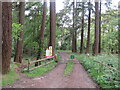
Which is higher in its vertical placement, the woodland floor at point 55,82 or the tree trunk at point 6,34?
the tree trunk at point 6,34

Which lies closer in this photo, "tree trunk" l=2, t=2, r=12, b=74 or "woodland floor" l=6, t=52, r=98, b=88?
"woodland floor" l=6, t=52, r=98, b=88

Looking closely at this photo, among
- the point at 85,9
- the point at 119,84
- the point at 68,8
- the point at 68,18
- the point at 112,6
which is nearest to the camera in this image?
the point at 119,84

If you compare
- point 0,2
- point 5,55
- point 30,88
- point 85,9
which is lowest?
point 30,88

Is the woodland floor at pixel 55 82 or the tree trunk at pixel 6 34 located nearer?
the woodland floor at pixel 55 82

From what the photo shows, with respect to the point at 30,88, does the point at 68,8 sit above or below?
above

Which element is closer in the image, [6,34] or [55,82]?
[55,82]

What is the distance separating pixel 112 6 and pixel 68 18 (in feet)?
35.4

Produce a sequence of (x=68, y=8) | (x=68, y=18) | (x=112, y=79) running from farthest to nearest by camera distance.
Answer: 1. (x=68, y=18)
2. (x=68, y=8)
3. (x=112, y=79)

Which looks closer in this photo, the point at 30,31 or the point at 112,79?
the point at 112,79

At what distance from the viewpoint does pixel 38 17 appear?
2173cm

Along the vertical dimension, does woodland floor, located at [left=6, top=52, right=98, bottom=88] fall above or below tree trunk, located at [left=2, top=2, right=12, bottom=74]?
below

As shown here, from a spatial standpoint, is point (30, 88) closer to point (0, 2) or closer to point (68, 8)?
point (0, 2)

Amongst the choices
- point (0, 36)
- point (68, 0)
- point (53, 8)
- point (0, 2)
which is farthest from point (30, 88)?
point (68, 0)

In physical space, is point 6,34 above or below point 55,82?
above
